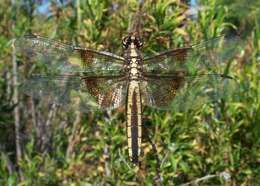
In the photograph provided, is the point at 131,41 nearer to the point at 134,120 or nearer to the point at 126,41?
the point at 126,41

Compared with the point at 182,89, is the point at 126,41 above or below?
above

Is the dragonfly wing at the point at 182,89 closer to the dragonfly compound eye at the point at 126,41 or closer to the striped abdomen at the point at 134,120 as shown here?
the striped abdomen at the point at 134,120

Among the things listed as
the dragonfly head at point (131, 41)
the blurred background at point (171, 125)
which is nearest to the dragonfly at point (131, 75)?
the dragonfly head at point (131, 41)

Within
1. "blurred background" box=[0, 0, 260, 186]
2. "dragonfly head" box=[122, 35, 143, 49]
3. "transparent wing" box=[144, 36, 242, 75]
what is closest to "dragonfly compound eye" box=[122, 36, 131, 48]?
"dragonfly head" box=[122, 35, 143, 49]

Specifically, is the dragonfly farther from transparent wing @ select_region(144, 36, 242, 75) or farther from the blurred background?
the blurred background

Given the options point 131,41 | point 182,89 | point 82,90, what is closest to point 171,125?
point 182,89

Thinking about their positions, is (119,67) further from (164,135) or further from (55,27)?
(55,27)

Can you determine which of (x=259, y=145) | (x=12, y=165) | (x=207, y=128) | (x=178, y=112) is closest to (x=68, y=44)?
(x=178, y=112)
